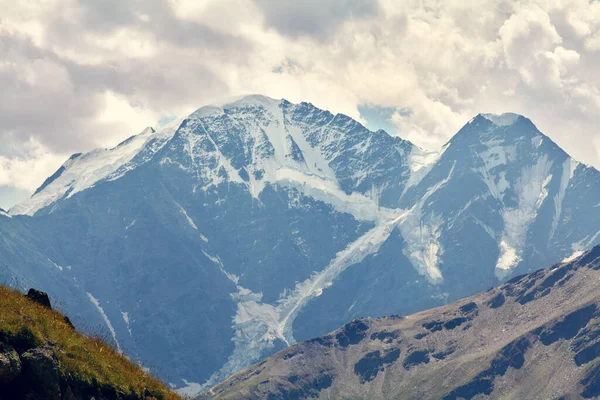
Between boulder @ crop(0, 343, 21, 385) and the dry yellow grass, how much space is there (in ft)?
2.85

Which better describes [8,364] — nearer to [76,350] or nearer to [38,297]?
[76,350]

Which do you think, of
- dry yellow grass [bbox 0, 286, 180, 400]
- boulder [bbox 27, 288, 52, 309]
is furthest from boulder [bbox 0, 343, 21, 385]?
boulder [bbox 27, 288, 52, 309]

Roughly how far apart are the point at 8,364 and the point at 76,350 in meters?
3.87

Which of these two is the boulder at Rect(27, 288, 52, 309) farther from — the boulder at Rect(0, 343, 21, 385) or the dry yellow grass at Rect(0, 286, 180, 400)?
the boulder at Rect(0, 343, 21, 385)

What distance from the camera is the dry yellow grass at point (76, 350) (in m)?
31.8

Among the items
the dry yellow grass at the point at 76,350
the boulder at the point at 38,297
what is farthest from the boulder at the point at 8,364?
the boulder at the point at 38,297

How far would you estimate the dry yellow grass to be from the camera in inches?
1252

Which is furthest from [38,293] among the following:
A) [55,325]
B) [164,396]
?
[164,396]

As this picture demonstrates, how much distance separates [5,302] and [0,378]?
4107 millimetres

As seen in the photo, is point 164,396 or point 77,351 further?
point 164,396

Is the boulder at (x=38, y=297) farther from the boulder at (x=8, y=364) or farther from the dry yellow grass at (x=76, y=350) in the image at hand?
the boulder at (x=8, y=364)

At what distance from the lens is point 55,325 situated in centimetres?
3438

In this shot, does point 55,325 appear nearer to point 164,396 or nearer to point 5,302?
point 5,302

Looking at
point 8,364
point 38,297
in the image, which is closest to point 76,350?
point 8,364
